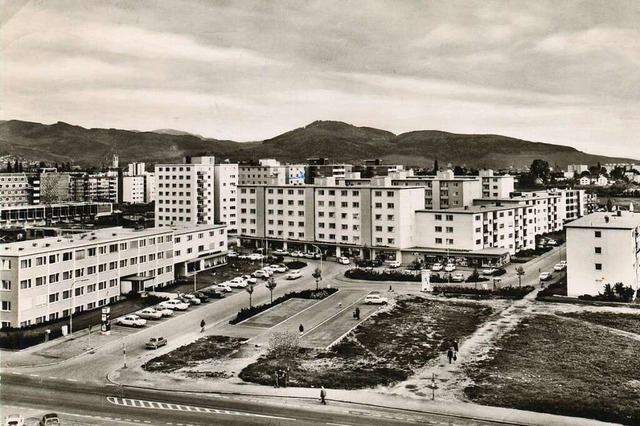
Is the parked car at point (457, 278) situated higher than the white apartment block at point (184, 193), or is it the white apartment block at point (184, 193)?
the white apartment block at point (184, 193)

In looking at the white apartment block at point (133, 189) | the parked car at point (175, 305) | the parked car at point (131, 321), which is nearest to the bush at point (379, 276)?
the parked car at point (175, 305)

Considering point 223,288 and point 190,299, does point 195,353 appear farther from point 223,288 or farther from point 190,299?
point 223,288

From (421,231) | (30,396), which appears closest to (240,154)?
(421,231)

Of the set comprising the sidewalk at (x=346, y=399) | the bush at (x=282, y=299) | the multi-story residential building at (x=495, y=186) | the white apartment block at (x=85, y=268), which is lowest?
the sidewalk at (x=346, y=399)

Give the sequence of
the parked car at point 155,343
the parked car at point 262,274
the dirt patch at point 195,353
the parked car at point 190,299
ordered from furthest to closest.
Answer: the parked car at point 262,274 < the parked car at point 190,299 < the parked car at point 155,343 < the dirt patch at point 195,353

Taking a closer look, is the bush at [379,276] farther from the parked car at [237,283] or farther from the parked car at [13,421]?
the parked car at [13,421]

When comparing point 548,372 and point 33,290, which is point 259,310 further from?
point 548,372

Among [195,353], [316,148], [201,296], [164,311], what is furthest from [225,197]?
[316,148]
